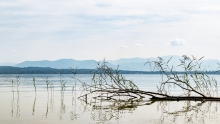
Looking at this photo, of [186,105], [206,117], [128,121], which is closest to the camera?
[128,121]

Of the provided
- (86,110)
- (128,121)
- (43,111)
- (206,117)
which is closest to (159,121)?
(128,121)

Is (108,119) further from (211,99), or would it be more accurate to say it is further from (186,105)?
(211,99)

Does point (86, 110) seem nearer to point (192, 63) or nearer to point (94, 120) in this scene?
point (94, 120)

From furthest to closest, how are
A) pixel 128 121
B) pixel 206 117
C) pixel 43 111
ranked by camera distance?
pixel 43 111, pixel 206 117, pixel 128 121

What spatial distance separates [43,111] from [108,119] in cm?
376

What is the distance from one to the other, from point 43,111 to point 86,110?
1.79 meters

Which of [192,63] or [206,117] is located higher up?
[192,63]

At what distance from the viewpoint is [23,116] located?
558 inches

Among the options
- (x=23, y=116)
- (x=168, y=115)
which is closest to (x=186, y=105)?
(x=168, y=115)

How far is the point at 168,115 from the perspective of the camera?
14.7 meters

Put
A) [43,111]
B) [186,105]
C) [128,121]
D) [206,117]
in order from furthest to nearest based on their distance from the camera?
1. [186,105]
2. [43,111]
3. [206,117]
4. [128,121]

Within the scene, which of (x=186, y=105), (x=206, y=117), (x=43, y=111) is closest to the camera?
(x=206, y=117)

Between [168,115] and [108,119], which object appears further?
[168,115]

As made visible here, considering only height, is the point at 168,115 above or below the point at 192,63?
below
